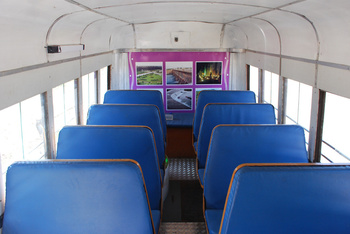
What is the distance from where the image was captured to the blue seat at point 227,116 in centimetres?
410

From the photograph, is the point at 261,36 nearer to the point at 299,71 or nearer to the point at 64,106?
the point at 299,71

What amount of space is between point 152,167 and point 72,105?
225 cm

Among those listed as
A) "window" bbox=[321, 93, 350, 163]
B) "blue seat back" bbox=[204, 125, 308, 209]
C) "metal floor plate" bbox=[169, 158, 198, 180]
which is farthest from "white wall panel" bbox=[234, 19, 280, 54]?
"blue seat back" bbox=[204, 125, 308, 209]

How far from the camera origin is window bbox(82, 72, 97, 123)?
17.8ft

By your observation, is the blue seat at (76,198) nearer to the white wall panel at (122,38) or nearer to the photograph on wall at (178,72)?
the white wall panel at (122,38)

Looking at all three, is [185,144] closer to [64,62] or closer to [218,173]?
[64,62]

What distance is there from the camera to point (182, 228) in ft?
12.2

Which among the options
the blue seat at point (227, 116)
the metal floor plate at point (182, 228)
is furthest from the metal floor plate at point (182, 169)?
the metal floor plate at point (182, 228)

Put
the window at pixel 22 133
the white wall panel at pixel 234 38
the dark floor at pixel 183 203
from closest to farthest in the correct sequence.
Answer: the window at pixel 22 133 < the dark floor at pixel 183 203 < the white wall panel at pixel 234 38

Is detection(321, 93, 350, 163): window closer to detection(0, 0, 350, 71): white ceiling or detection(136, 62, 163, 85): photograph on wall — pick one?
detection(0, 0, 350, 71): white ceiling

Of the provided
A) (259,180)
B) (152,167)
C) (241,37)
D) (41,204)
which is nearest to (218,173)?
(152,167)

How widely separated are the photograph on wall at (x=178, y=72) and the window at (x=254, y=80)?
1227mm

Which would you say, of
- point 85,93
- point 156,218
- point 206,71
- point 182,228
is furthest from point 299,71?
point 206,71

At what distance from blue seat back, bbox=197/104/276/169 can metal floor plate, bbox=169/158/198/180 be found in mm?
1293
